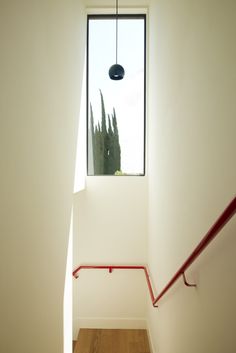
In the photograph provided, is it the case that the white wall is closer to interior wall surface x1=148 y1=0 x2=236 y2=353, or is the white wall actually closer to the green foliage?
interior wall surface x1=148 y1=0 x2=236 y2=353

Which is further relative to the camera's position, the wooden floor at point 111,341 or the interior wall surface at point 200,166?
the wooden floor at point 111,341

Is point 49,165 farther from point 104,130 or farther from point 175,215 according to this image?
point 104,130

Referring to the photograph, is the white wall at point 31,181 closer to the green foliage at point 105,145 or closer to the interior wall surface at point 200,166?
the interior wall surface at point 200,166

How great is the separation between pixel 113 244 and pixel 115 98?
2.26m

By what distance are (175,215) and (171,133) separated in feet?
2.16

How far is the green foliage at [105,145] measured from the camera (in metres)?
3.66

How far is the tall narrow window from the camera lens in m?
3.61

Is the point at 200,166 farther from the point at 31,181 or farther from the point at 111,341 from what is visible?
the point at 111,341

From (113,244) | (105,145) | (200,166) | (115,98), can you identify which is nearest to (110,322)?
(113,244)

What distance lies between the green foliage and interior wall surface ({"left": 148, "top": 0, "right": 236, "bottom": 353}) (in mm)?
1681

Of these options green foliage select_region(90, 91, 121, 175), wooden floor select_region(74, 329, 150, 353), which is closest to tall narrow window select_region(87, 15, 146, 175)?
green foliage select_region(90, 91, 121, 175)

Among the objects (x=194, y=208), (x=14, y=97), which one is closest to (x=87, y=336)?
(x=194, y=208)

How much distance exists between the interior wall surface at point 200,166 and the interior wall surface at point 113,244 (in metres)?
1.42

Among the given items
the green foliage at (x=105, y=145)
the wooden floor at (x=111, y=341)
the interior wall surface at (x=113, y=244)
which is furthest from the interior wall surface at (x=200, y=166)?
the green foliage at (x=105, y=145)
